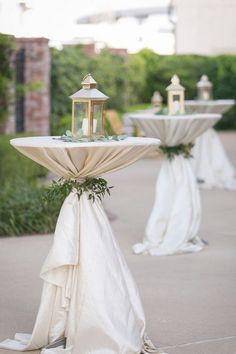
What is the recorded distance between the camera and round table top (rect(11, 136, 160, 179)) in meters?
5.43

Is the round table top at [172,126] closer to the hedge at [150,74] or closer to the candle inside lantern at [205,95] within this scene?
the candle inside lantern at [205,95]

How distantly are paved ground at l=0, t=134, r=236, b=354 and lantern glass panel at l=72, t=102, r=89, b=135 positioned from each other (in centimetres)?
142

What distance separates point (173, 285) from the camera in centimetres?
748

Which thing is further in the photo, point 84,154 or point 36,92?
point 36,92

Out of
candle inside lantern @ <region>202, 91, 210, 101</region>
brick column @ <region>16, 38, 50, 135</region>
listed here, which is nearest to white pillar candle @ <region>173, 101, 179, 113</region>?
candle inside lantern @ <region>202, 91, 210, 101</region>

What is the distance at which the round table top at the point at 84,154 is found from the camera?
5.43 meters

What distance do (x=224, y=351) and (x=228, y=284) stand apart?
6.16 feet

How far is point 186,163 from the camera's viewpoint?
363 inches

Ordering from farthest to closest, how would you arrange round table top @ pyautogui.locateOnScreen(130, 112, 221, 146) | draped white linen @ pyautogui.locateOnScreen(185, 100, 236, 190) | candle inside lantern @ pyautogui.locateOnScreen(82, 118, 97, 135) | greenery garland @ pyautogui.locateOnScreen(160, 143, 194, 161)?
draped white linen @ pyautogui.locateOnScreen(185, 100, 236, 190) → greenery garland @ pyautogui.locateOnScreen(160, 143, 194, 161) → round table top @ pyautogui.locateOnScreen(130, 112, 221, 146) → candle inside lantern @ pyautogui.locateOnScreen(82, 118, 97, 135)

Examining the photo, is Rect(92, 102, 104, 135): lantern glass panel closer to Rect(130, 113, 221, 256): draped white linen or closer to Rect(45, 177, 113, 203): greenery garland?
Rect(45, 177, 113, 203): greenery garland

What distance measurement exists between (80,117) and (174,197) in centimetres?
333

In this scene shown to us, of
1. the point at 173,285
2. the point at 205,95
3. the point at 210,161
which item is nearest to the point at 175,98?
the point at 173,285

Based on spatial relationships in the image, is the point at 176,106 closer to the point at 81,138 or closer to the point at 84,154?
the point at 81,138

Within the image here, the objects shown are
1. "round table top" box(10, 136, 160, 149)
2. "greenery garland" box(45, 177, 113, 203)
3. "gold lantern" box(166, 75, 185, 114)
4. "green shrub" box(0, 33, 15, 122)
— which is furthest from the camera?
"green shrub" box(0, 33, 15, 122)
